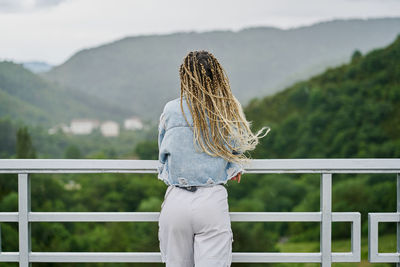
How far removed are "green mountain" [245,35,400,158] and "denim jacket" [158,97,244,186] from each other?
25.3 meters

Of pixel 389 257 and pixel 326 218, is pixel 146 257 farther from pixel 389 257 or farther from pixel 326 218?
pixel 389 257

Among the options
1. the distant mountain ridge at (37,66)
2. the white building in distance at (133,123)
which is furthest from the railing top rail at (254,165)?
the distant mountain ridge at (37,66)

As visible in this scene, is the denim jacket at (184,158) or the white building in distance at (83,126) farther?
the white building in distance at (83,126)

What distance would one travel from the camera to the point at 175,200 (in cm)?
135

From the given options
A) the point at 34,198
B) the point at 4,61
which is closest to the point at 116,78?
the point at 4,61

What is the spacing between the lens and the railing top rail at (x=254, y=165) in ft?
5.21

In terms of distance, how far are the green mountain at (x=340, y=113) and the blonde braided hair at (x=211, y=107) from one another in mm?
25276

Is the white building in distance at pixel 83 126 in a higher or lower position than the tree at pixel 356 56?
lower

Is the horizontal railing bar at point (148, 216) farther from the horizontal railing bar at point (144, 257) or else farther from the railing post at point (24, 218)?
the horizontal railing bar at point (144, 257)

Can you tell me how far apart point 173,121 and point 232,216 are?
466mm

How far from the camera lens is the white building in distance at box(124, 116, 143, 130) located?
103 ft

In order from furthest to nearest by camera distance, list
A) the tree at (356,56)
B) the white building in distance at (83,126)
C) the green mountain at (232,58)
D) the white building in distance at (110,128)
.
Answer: the green mountain at (232,58)
the tree at (356,56)
the white building in distance at (110,128)
the white building in distance at (83,126)

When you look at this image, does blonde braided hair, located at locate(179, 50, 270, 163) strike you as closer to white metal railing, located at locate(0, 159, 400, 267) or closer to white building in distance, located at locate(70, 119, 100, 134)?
white metal railing, located at locate(0, 159, 400, 267)

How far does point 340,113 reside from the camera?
97.0 feet
